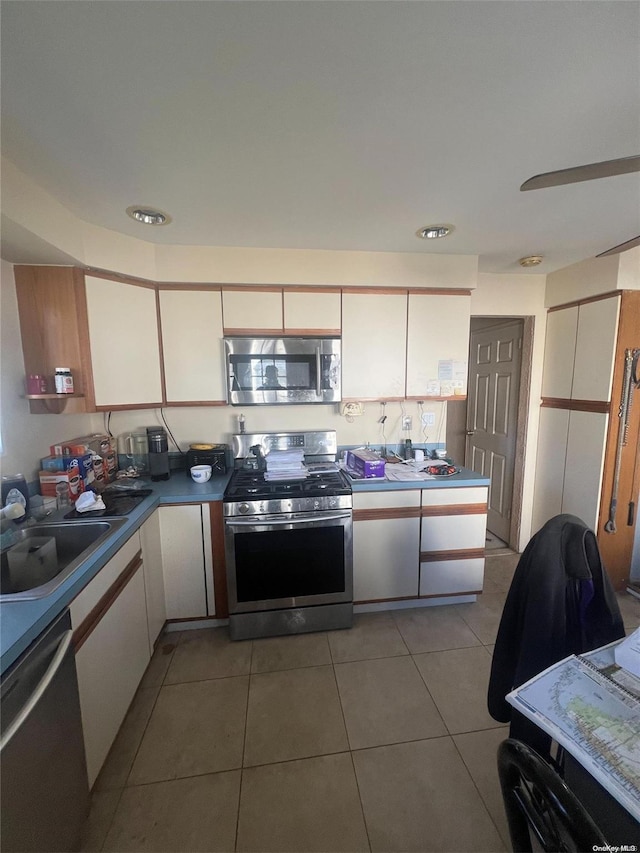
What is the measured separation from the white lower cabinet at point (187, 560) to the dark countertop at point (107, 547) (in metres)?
0.10

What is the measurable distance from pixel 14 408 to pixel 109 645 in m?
1.24

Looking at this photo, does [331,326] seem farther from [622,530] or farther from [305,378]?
[622,530]

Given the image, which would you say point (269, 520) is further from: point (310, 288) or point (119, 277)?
point (119, 277)

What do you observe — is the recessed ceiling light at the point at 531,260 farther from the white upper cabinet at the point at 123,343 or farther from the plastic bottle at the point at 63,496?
the plastic bottle at the point at 63,496

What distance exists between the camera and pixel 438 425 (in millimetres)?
2746

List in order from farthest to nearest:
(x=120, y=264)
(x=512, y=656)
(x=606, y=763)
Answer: (x=120, y=264) → (x=512, y=656) → (x=606, y=763)

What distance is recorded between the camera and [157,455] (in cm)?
219

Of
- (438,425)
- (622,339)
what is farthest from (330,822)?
(622,339)

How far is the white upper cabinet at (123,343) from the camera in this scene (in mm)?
1905

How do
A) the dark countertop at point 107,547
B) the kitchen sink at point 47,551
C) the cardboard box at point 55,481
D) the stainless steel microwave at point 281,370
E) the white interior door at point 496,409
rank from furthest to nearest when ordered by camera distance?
the white interior door at point 496,409, the stainless steel microwave at point 281,370, the cardboard box at point 55,481, the kitchen sink at point 47,551, the dark countertop at point 107,547

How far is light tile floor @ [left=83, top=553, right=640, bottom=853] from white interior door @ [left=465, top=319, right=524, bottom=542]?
4.73 ft

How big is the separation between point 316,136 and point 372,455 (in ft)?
5.72

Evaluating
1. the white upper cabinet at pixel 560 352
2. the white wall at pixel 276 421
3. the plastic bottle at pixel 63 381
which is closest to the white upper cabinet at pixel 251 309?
the white wall at pixel 276 421

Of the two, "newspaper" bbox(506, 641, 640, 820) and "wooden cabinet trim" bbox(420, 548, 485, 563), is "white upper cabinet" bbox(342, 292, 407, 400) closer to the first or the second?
"wooden cabinet trim" bbox(420, 548, 485, 563)
